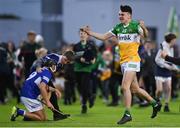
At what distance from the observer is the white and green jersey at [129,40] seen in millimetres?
16188

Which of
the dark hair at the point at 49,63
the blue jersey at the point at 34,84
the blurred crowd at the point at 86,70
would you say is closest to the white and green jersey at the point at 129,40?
the dark hair at the point at 49,63

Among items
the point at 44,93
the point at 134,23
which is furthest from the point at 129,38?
the point at 44,93

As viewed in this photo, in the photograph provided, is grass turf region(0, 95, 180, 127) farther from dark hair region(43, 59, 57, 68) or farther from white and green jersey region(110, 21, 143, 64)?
white and green jersey region(110, 21, 143, 64)

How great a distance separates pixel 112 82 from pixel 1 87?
3415 millimetres

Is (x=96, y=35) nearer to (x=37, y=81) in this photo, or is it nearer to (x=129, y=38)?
(x=129, y=38)

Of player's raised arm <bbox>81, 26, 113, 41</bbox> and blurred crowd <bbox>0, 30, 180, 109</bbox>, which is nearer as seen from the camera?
player's raised arm <bbox>81, 26, 113, 41</bbox>

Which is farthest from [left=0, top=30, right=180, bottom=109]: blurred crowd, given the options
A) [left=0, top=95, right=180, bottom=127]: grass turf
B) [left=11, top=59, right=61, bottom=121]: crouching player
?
[left=11, top=59, right=61, bottom=121]: crouching player

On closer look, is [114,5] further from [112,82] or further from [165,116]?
[165,116]

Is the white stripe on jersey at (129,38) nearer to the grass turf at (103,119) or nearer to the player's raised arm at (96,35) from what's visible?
the player's raised arm at (96,35)

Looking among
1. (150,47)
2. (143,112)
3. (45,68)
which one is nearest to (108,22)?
(150,47)

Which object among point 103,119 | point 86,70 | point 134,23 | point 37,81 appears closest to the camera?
point 134,23

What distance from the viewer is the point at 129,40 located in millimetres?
16234

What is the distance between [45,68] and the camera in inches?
651

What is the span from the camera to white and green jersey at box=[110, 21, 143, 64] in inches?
637
